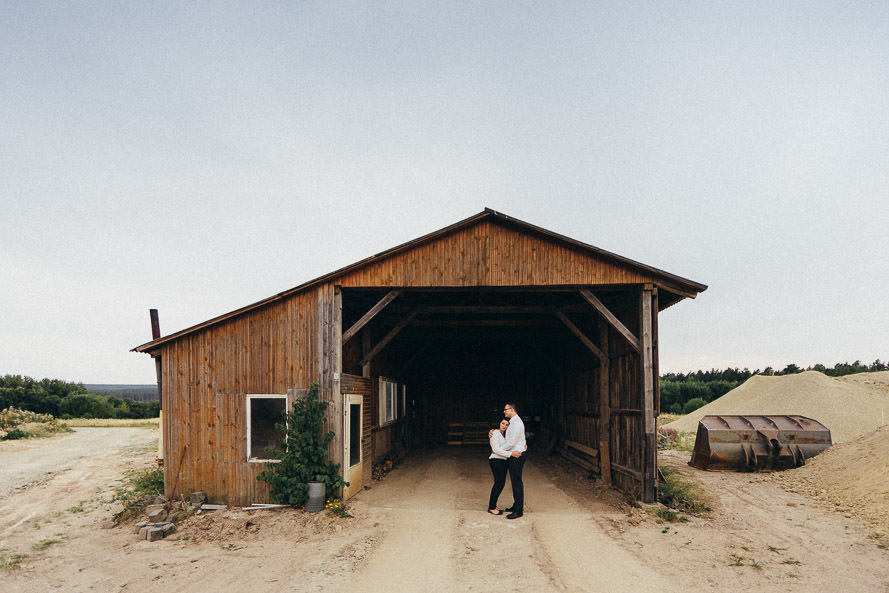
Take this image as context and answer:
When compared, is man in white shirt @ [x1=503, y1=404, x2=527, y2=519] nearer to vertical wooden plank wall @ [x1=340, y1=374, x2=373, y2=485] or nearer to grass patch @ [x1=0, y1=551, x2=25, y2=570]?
vertical wooden plank wall @ [x1=340, y1=374, x2=373, y2=485]

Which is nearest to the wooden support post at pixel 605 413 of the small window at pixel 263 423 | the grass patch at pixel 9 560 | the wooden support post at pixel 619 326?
the wooden support post at pixel 619 326

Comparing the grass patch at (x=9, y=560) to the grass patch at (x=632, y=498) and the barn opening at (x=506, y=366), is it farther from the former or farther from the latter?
the grass patch at (x=632, y=498)

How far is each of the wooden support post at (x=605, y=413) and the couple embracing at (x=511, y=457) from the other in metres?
3.54

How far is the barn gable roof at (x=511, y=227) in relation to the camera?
10625mm

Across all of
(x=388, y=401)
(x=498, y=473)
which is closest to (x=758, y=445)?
(x=498, y=473)

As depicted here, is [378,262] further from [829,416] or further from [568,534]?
[829,416]

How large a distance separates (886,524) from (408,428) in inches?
552

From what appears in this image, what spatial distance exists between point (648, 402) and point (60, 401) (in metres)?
45.7

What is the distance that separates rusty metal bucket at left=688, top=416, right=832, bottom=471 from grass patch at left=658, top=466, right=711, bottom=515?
115 inches

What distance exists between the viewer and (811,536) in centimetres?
873

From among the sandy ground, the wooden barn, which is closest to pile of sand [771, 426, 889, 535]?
the sandy ground

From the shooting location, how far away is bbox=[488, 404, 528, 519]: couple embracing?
9.75 meters

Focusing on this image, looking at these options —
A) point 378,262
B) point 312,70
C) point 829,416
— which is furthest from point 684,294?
point 829,416

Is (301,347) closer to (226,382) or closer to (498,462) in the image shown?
(226,382)
